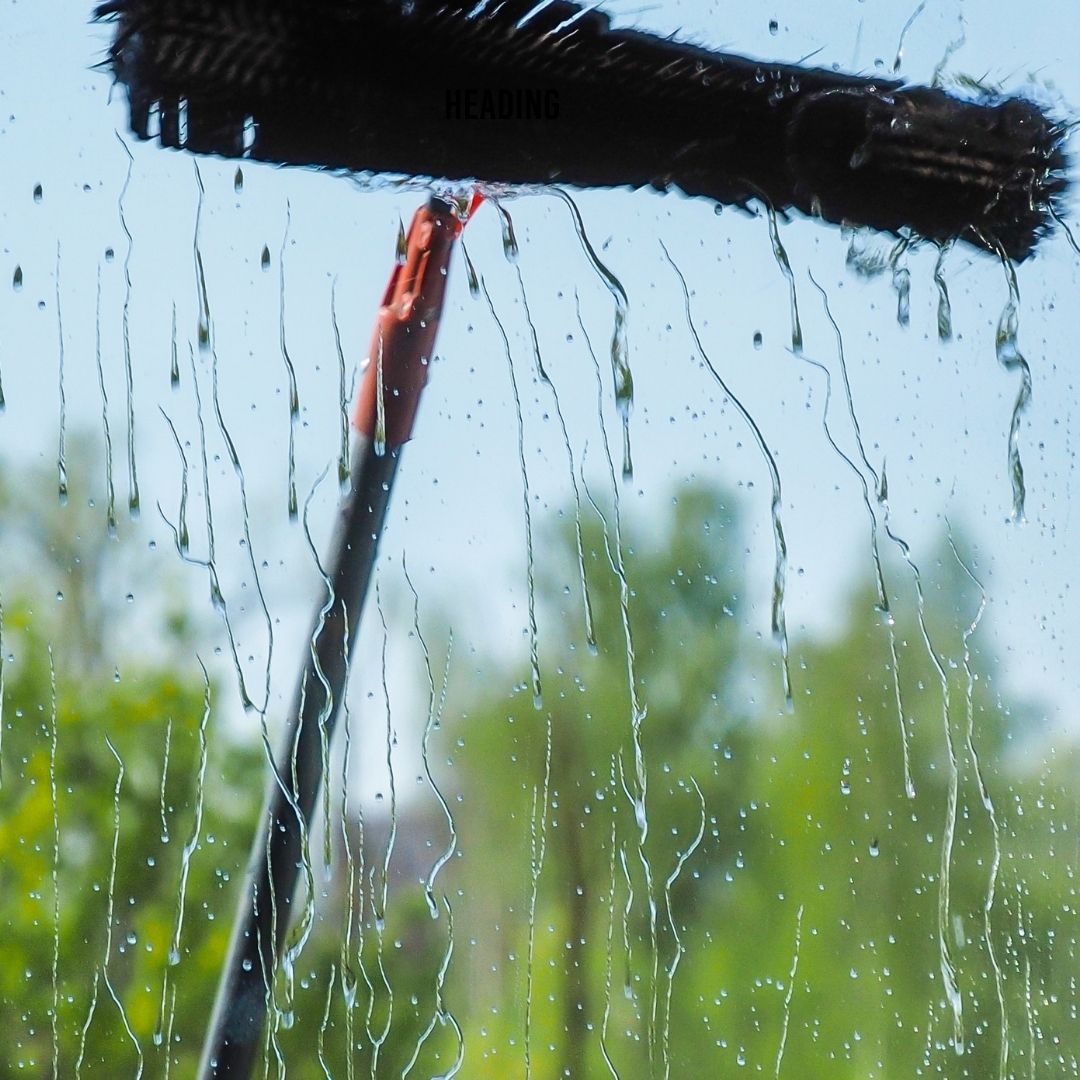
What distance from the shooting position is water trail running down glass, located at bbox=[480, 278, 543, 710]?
3.55ft

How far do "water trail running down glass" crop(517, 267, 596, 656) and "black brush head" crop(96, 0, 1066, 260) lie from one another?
0.20 meters

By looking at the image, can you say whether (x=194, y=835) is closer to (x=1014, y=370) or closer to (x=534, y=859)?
(x=534, y=859)

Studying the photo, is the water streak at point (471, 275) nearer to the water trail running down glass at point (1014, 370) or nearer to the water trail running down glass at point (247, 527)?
the water trail running down glass at point (247, 527)

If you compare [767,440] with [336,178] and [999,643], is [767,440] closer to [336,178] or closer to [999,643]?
[999,643]

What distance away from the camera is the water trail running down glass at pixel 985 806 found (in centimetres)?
113

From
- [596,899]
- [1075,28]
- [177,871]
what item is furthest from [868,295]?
[177,871]

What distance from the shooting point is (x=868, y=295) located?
1.11 metres

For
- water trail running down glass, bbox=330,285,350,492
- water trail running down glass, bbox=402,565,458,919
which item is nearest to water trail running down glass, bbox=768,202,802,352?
water trail running down glass, bbox=330,285,350,492

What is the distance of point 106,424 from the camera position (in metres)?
0.99

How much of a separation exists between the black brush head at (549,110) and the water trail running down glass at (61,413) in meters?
0.19

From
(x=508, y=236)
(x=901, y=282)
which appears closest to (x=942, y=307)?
(x=901, y=282)

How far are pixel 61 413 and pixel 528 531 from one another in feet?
1.42

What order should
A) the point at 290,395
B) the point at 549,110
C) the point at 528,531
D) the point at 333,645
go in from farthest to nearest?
the point at 528,531 < the point at 290,395 < the point at 333,645 < the point at 549,110

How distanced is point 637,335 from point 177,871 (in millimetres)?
637
